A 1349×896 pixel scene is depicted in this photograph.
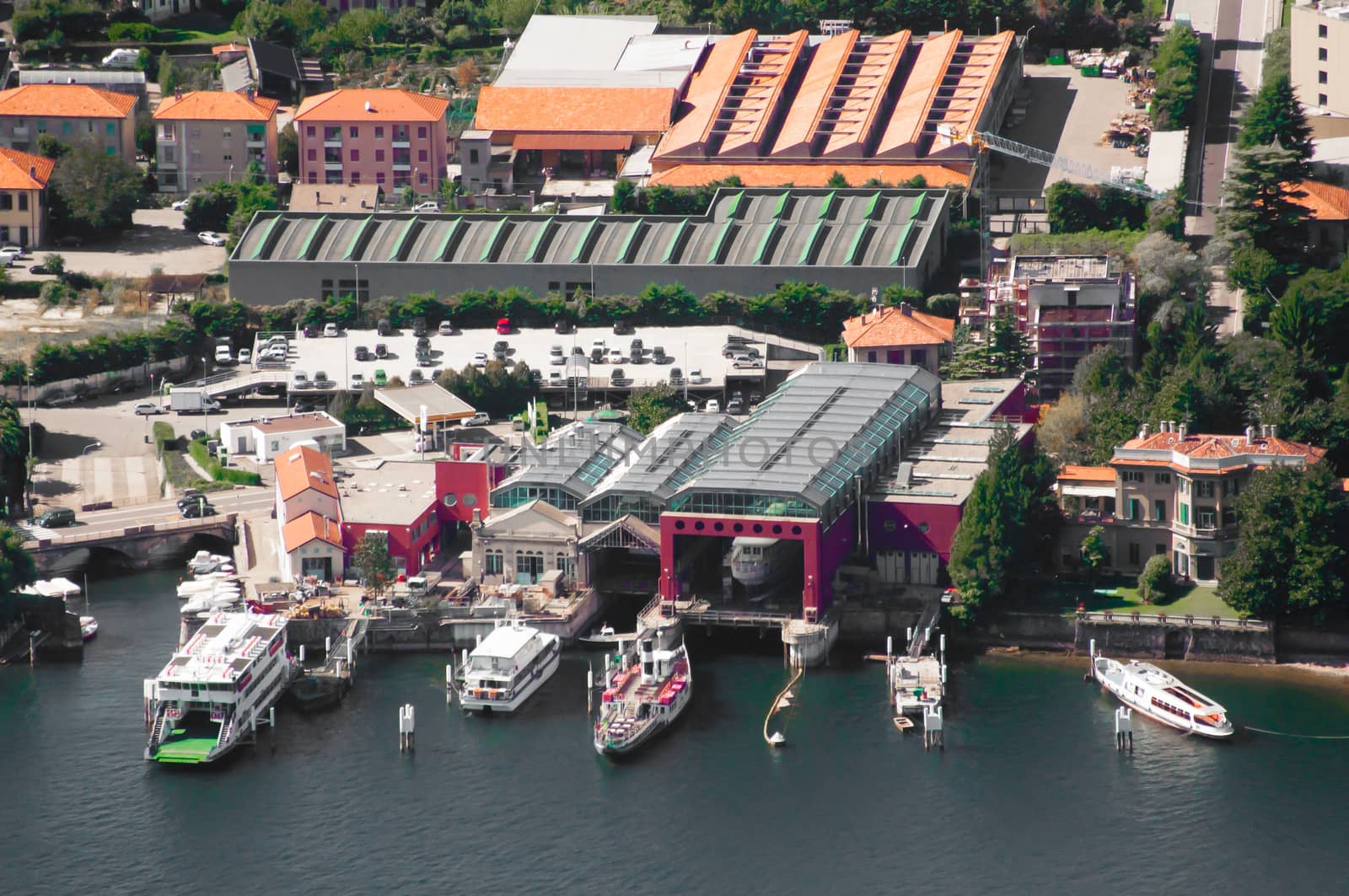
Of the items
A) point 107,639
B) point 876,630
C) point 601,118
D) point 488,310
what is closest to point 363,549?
point 107,639

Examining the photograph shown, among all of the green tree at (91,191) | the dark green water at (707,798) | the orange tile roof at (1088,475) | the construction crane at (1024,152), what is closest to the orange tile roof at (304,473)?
the dark green water at (707,798)

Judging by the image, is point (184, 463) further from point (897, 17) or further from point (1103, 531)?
point (897, 17)

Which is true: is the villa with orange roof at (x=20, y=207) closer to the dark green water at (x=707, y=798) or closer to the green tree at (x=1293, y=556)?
the dark green water at (x=707, y=798)

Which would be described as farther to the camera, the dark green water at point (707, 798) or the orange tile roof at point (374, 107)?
the orange tile roof at point (374, 107)

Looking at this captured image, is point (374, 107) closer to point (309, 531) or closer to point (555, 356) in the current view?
point (555, 356)

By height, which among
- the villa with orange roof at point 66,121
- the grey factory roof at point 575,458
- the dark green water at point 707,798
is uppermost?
the villa with orange roof at point 66,121

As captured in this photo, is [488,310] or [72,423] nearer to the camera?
[72,423]

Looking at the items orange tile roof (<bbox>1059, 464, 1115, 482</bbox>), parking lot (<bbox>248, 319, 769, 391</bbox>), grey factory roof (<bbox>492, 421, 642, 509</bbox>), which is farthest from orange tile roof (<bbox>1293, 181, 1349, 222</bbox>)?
grey factory roof (<bbox>492, 421, 642, 509</bbox>)
